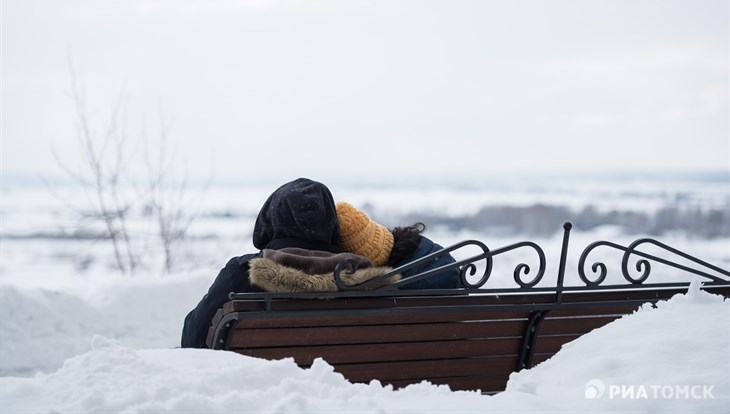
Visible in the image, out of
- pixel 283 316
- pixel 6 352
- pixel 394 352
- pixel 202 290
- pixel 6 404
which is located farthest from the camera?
pixel 202 290

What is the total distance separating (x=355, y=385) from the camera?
289 cm

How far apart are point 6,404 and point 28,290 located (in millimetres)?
4756

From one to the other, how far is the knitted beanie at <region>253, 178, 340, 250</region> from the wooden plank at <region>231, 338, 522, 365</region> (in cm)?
55

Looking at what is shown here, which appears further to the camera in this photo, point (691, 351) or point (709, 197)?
point (709, 197)

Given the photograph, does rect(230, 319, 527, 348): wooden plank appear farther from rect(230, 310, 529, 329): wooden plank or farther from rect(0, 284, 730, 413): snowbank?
rect(0, 284, 730, 413): snowbank

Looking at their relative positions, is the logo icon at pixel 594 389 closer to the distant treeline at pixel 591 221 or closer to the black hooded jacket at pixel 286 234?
the black hooded jacket at pixel 286 234

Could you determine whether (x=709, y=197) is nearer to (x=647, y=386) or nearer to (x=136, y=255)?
(x=136, y=255)

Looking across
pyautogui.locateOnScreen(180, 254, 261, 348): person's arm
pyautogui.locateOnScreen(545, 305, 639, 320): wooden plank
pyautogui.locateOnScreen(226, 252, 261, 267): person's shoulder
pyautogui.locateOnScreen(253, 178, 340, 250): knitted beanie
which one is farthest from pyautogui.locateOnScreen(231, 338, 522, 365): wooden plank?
pyautogui.locateOnScreen(253, 178, 340, 250): knitted beanie

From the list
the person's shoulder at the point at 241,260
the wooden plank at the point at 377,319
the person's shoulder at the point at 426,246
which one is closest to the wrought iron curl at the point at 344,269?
the wooden plank at the point at 377,319

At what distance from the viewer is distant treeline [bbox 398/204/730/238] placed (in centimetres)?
2591

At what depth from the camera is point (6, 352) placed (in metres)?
6.54

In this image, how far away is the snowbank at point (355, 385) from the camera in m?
2.60

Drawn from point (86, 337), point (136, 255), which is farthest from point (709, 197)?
point (86, 337)

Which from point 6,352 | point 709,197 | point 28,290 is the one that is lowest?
point 6,352
